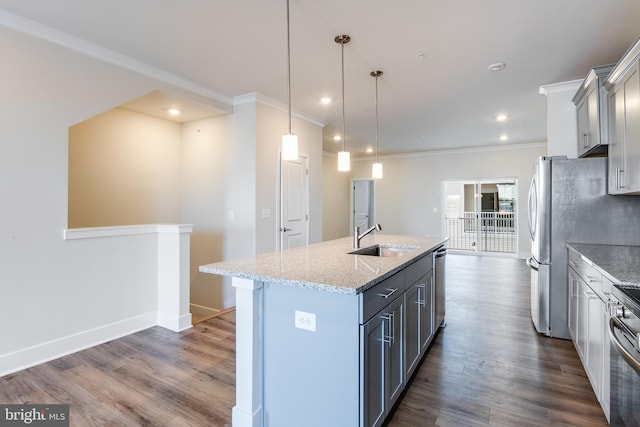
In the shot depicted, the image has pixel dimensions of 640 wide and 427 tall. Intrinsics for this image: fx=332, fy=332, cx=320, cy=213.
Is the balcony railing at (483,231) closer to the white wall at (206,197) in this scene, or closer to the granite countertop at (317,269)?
the white wall at (206,197)

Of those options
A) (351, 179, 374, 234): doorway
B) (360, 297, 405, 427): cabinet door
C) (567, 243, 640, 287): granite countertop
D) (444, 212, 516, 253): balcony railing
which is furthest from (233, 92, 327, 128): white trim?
(444, 212, 516, 253): balcony railing

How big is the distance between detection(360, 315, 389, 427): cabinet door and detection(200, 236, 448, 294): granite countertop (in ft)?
0.75

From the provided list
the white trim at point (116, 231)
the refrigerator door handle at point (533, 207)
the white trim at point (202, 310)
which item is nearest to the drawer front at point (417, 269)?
the refrigerator door handle at point (533, 207)

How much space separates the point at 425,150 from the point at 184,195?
6.10 meters

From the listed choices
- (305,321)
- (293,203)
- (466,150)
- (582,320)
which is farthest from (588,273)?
(466,150)

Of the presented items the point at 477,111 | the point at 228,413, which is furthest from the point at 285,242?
the point at 477,111

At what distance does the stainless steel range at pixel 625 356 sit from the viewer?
4.47ft

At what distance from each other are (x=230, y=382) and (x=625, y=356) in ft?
7.39

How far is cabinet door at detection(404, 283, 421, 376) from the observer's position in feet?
7.23

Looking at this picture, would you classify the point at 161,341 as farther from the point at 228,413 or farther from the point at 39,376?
the point at 228,413

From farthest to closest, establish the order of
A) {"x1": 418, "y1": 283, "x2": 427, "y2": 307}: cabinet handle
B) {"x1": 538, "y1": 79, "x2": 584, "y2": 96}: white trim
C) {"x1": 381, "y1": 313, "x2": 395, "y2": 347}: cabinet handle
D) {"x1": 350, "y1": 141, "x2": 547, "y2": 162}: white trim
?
{"x1": 350, "y1": 141, "x2": 547, "y2": 162}: white trim, {"x1": 538, "y1": 79, "x2": 584, "y2": 96}: white trim, {"x1": 418, "y1": 283, "x2": 427, "y2": 307}: cabinet handle, {"x1": 381, "y1": 313, "x2": 395, "y2": 347}: cabinet handle

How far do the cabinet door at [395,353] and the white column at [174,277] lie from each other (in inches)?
91.6

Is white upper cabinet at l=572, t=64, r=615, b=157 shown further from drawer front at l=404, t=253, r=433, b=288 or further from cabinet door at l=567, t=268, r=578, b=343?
drawer front at l=404, t=253, r=433, b=288

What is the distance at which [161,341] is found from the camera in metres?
3.13
